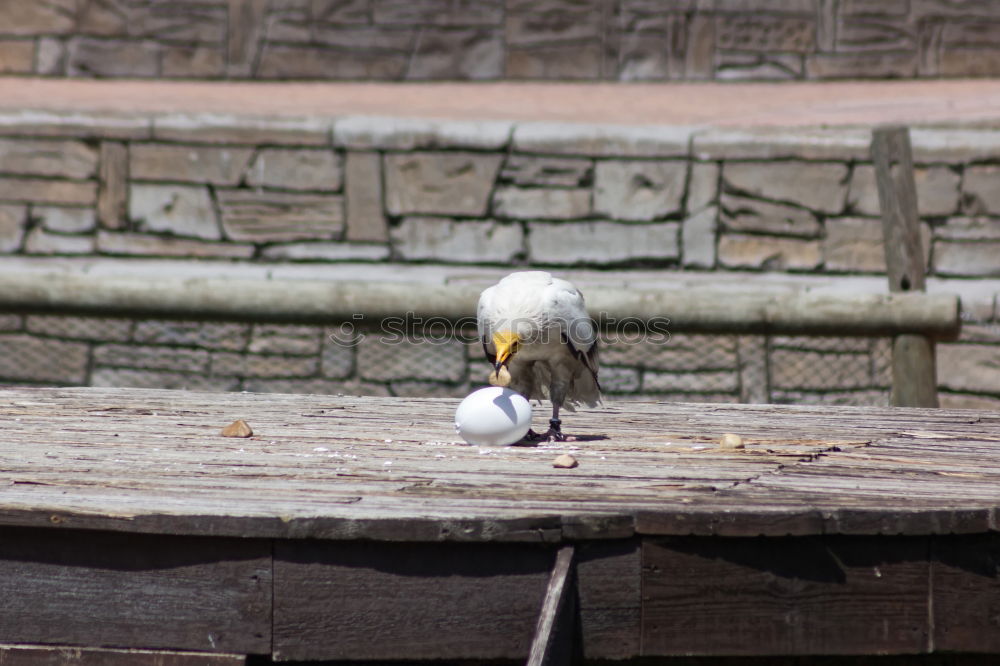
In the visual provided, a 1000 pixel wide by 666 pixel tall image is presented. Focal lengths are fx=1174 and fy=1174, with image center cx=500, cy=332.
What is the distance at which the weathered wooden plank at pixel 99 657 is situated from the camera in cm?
247

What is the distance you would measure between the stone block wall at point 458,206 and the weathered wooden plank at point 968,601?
4484mm

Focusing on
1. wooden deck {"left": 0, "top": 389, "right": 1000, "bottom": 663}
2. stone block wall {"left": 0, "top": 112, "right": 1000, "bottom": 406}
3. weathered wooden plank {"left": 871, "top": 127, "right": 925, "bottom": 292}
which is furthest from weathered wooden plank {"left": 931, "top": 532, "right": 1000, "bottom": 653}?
stone block wall {"left": 0, "top": 112, "right": 1000, "bottom": 406}

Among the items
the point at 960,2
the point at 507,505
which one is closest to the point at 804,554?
the point at 507,505

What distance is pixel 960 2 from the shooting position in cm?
979

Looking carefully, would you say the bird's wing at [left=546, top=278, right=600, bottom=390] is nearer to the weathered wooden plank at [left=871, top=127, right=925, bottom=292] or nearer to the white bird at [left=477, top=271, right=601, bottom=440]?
the white bird at [left=477, top=271, right=601, bottom=440]

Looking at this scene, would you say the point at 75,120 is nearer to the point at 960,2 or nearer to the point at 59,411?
the point at 59,411

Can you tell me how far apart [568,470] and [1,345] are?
5640 mm

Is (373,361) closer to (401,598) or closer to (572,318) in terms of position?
(572,318)

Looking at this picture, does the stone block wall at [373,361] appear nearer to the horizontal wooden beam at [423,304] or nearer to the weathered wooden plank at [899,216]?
the horizontal wooden beam at [423,304]

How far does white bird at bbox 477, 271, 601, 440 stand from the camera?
11.9 ft

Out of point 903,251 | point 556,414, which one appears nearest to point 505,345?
point 556,414

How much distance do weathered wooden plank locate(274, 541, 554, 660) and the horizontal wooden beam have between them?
4.08 m

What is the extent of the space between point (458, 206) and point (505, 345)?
4361 millimetres

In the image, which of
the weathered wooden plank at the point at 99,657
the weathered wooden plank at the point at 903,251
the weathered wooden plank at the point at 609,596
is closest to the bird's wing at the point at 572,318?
the weathered wooden plank at the point at 609,596
